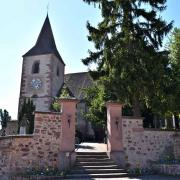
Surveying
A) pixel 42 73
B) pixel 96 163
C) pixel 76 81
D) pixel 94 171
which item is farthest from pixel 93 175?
pixel 76 81

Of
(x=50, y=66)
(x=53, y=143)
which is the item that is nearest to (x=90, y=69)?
(x=53, y=143)

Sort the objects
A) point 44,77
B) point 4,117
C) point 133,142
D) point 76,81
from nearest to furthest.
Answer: point 133,142, point 4,117, point 44,77, point 76,81

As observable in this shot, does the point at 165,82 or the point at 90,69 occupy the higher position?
the point at 90,69

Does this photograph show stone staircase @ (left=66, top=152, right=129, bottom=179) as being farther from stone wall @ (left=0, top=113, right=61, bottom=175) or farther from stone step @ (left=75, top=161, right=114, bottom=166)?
stone wall @ (left=0, top=113, right=61, bottom=175)

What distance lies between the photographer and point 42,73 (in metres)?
33.8

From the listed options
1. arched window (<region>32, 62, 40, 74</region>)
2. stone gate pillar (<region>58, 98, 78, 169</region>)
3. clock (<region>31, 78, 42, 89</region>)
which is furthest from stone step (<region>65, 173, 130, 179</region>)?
arched window (<region>32, 62, 40, 74</region>)

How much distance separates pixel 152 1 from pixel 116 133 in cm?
823

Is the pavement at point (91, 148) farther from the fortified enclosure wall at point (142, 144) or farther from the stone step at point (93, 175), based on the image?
the stone step at point (93, 175)

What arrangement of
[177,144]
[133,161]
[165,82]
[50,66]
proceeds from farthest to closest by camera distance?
[50,66] → [165,82] → [177,144] → [133,161]

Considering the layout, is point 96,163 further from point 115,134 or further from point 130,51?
point 130,51

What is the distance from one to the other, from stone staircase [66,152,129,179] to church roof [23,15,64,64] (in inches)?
937

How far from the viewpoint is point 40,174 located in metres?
10.2

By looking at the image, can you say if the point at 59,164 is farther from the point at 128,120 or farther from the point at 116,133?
the point at 128,120

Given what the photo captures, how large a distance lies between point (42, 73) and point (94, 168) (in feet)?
79.5
